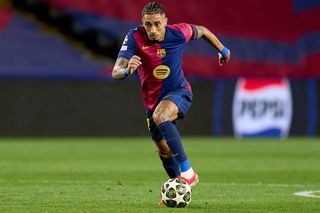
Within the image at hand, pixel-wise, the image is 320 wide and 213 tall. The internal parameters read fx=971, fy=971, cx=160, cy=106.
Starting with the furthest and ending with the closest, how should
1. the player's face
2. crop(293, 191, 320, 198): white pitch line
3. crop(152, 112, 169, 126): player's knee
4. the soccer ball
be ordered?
crop(293, 191, 320, 198): white pitch line
the player's face
crop(152, 112, 169, 126): player's knee
the soccer ball

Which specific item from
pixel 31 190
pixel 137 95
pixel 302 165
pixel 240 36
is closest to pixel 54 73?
pixel 137 95

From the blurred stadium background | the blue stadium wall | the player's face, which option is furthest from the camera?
the blurred stadium background

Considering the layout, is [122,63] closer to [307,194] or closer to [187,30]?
[187,30]

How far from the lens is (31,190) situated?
987 cm

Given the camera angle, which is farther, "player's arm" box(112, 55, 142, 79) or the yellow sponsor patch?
the yellow sponsor patch

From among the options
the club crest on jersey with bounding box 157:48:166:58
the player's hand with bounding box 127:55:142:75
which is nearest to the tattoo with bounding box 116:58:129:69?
the player's hand with bounding box 127:55:142:75

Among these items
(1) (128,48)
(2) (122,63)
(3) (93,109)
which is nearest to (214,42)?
(1) (128,48)

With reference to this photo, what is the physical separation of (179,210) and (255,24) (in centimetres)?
1556

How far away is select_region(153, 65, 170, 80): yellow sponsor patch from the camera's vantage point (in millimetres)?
8789

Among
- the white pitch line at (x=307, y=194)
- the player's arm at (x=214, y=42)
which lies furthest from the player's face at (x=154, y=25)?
the white pitch line at (x=307, y=194)

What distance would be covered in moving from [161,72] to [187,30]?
54 cm

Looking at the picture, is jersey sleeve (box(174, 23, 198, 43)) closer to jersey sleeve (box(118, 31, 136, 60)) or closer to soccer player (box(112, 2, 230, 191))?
soccer player (box(112, 2, 230, 191))

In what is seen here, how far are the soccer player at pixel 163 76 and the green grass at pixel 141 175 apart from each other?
462mm

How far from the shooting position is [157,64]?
878 cm
